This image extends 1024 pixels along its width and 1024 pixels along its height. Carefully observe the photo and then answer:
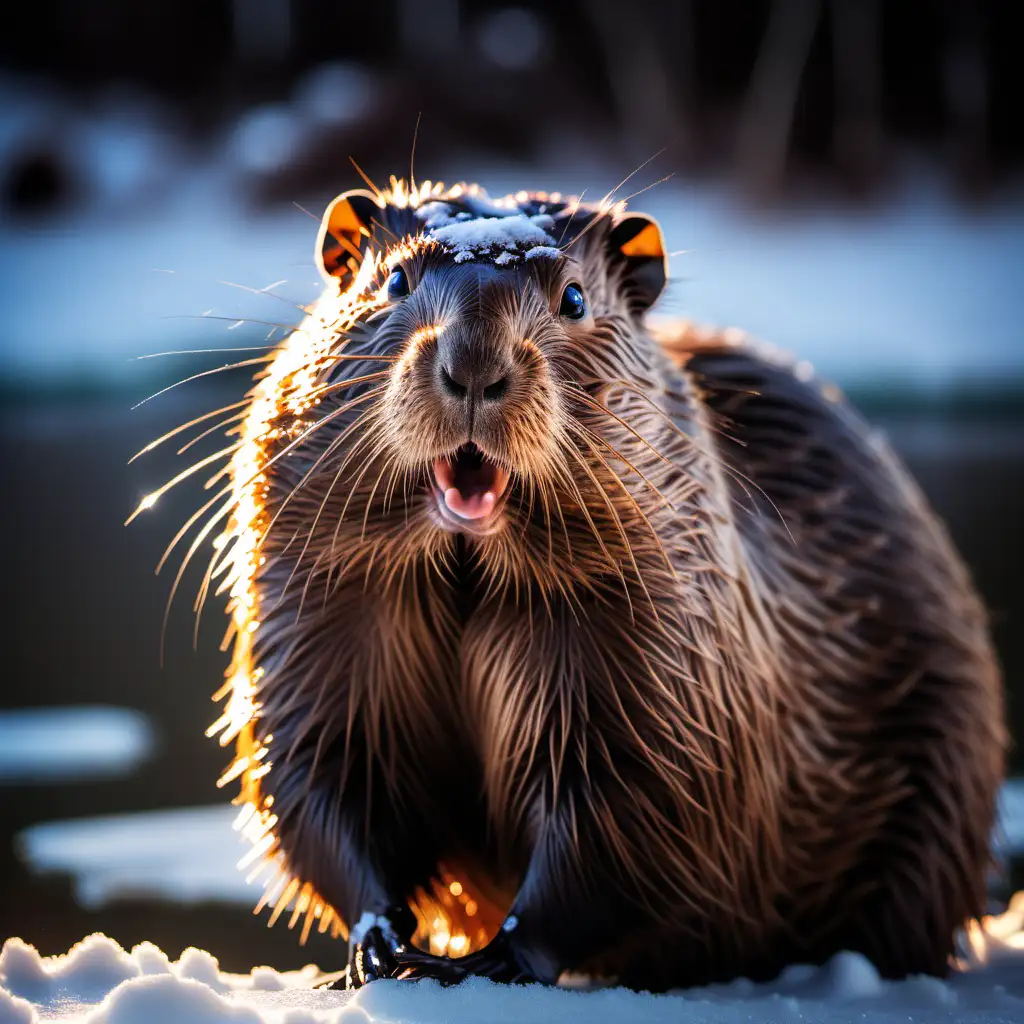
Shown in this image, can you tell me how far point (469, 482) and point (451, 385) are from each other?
7.5 inches

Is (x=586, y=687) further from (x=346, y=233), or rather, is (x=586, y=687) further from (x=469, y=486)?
(x=346, y=233)

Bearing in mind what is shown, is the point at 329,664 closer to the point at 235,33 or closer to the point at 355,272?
the point at 355,272

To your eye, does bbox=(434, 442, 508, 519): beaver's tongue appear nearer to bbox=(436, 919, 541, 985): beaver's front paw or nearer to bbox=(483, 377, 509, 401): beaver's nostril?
bbox=(483, 377, 509, 401): beaver's nostril

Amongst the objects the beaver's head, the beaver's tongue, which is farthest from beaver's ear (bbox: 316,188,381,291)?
the beaver's tongue

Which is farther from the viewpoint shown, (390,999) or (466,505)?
(466,505)

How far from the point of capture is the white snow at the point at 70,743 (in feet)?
12.8

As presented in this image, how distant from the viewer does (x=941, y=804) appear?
2.72 meters

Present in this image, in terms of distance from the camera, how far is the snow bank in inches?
70.1

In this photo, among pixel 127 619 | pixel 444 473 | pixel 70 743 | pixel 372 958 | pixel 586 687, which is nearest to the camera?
pixel 444 473

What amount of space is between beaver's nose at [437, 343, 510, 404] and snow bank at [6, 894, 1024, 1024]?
774 millimetres

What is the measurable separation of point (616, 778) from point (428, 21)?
11435 mm

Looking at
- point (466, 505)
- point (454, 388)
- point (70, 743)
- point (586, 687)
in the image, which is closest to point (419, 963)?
point (586, 687)

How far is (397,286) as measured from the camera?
2.22 metres

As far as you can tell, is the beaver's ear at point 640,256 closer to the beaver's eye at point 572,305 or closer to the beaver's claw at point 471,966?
the beaver's eye at point 572,305
